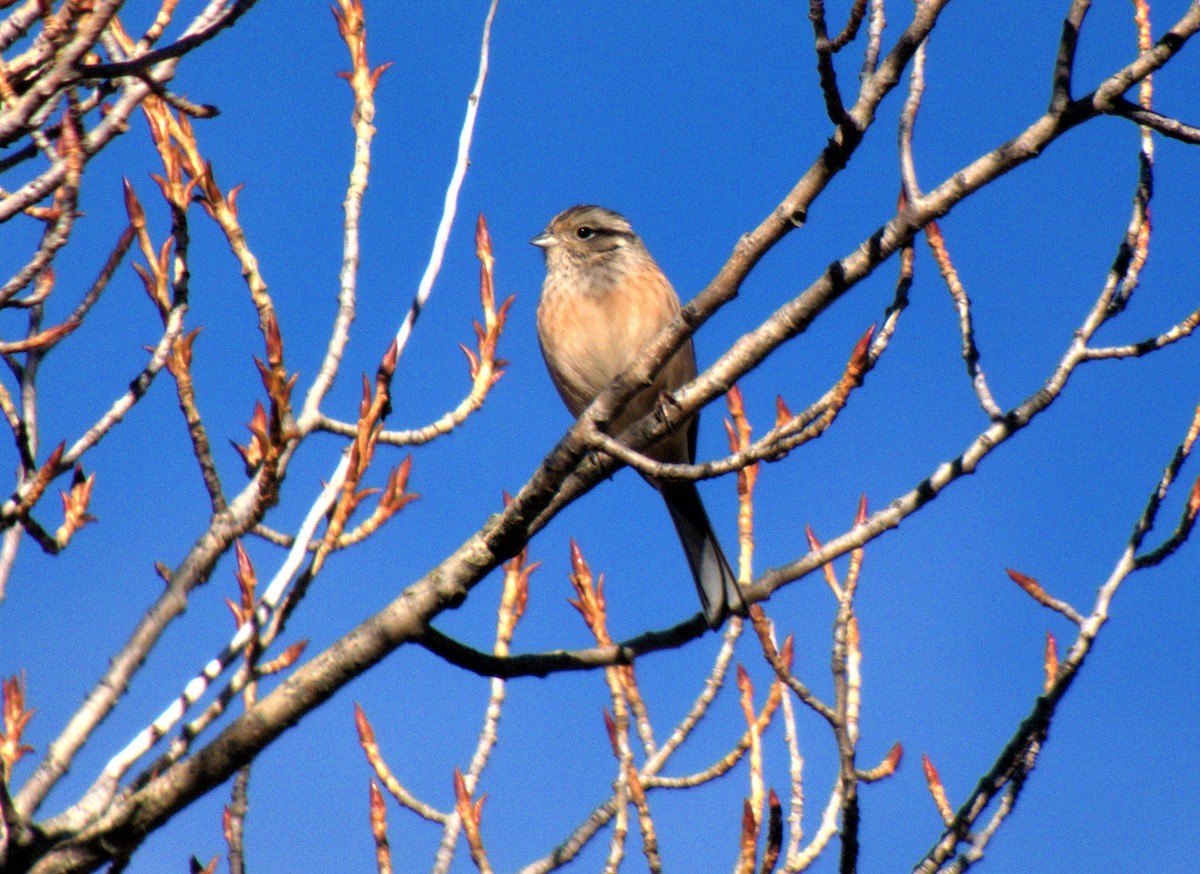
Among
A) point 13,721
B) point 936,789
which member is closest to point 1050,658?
point 936,789

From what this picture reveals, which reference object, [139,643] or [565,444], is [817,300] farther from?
[139,643]

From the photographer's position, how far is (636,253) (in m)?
6.10

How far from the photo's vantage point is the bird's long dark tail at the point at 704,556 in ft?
11.6

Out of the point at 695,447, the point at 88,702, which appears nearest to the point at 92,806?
the point at 88,702

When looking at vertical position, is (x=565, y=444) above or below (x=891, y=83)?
below

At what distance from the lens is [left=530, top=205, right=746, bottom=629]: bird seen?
525cm

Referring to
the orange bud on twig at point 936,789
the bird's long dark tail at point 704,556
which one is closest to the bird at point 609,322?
the bird's long dark tail at point 704,556

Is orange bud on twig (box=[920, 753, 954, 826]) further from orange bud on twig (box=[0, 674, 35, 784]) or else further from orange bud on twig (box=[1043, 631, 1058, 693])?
orange bud on twig (box=[0, 674, 35, 784])

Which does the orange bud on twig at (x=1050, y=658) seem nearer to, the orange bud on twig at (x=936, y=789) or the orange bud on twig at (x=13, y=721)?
the orange bud on twig at (x=936, y=789)

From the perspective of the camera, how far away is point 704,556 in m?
4.77

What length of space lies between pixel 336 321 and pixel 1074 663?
6.12 ft

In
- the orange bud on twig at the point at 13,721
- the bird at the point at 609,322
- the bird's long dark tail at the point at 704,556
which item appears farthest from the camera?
the bird at the point at 609,322

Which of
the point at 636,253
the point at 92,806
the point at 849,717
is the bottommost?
the point at 92,806

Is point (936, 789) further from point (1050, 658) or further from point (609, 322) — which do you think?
point (609, 322)
